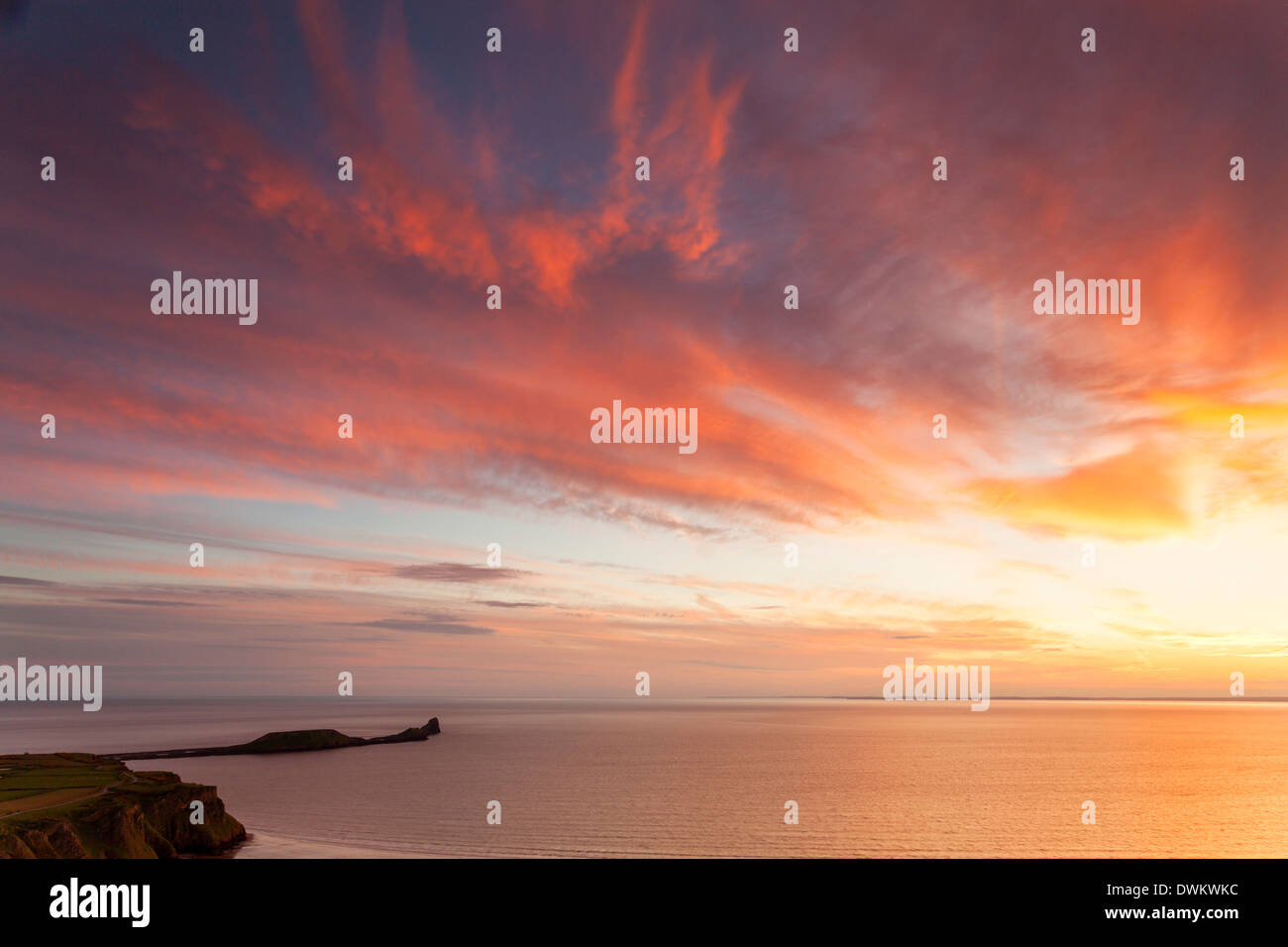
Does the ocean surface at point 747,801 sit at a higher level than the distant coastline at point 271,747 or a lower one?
higher

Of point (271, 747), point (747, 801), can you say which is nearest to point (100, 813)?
point (747, 801)

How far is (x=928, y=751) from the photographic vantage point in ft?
521

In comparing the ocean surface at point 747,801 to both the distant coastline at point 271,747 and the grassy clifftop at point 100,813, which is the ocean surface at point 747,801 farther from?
the distant coastline at point 271,747

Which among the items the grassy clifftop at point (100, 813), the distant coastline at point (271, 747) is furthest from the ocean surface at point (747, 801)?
the distant coastline at point (271, 747)

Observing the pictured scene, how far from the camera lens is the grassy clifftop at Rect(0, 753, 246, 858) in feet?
125

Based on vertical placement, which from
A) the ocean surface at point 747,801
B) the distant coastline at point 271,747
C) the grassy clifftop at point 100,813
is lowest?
the distant coastline at point 271,747

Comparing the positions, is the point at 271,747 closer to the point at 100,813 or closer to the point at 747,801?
the point at 747,801

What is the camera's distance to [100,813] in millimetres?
43375

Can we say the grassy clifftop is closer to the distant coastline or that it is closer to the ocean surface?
the ocean surface

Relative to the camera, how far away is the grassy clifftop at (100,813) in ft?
125

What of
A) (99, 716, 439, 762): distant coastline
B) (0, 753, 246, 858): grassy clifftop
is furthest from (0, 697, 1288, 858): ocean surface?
(99, 716, 439, 762): distant coastline
